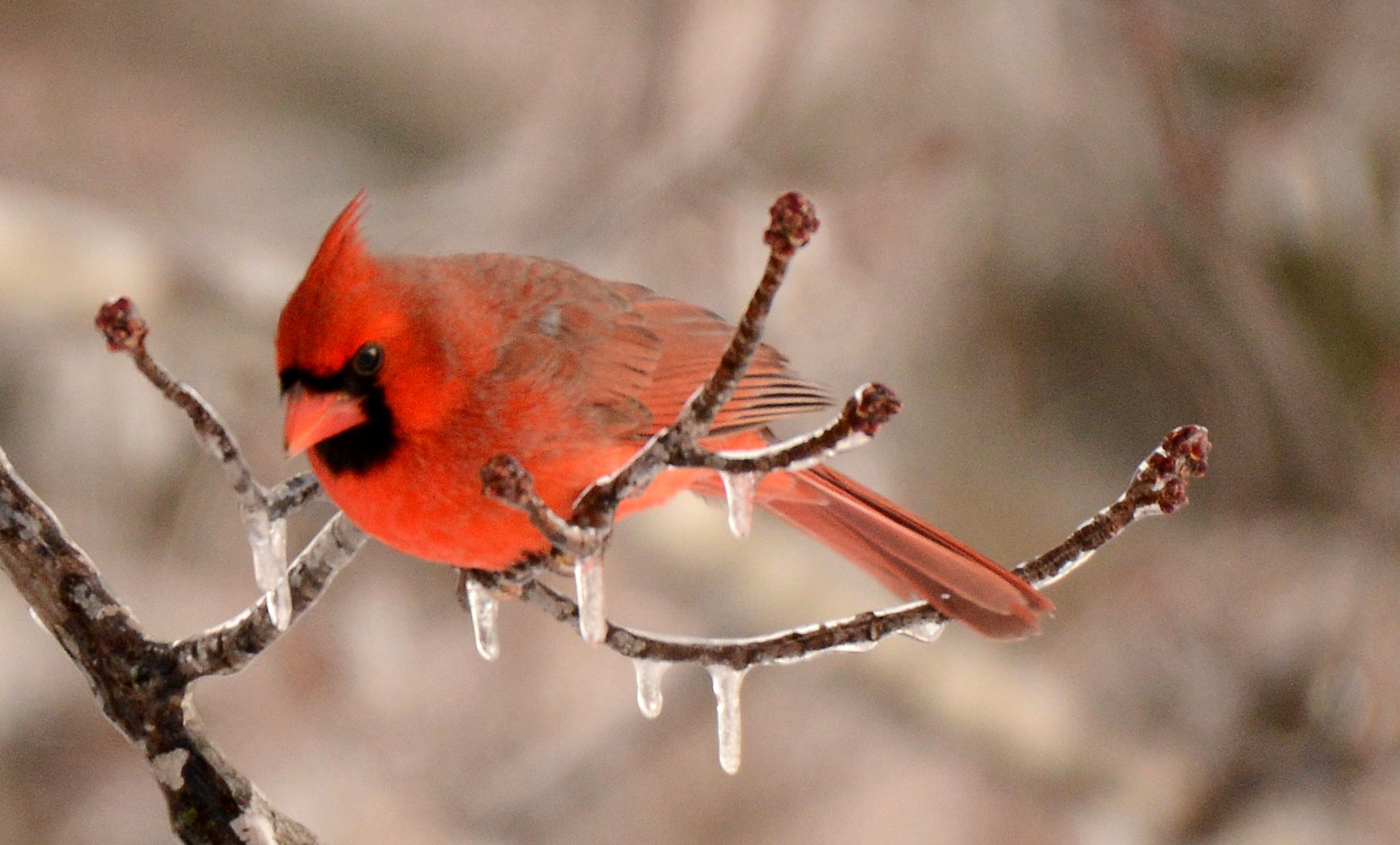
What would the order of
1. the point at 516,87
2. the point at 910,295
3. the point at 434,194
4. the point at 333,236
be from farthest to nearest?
the point at 910,295 < the point at 516,87 < the point at 434,194 < the point at 333,236

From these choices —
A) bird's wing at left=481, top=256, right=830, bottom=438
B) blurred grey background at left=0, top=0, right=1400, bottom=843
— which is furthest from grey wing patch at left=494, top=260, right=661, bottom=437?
blurred grey background at left=0, top=0, right=1400, bottom=843

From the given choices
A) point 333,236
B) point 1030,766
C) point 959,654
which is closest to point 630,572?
point 959,654

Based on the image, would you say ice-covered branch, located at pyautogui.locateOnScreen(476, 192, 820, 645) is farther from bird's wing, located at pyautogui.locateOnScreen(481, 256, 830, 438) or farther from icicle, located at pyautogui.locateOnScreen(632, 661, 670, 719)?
bird's wing, located at pyautogui.locateOnScreen(481, 256, 830, 438)

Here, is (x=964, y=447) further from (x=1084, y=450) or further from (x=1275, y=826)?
(x=1275, y=826)

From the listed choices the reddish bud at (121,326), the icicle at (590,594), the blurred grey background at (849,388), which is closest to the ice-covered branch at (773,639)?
the icicle at (590,594)

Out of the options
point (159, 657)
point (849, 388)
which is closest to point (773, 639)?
point (159, 657)

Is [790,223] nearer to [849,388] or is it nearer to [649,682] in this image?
[649,682]
